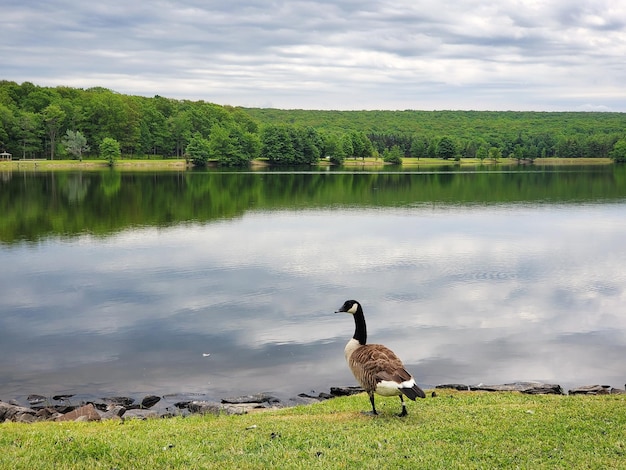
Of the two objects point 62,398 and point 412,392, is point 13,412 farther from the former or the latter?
point 412,392

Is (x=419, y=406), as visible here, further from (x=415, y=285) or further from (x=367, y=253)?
(x=367, y=253)

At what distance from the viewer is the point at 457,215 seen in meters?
62.8

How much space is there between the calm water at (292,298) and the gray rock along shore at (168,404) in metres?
0.97

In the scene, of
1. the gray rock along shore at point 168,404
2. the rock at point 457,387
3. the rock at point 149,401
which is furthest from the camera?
the rock at point 457,387

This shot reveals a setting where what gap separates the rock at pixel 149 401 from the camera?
1760cm

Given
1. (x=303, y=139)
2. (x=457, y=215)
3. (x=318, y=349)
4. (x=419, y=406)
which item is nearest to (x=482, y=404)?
(x=419, y=406)

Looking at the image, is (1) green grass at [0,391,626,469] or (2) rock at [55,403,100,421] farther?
(2) rock at [55,403,100,421]

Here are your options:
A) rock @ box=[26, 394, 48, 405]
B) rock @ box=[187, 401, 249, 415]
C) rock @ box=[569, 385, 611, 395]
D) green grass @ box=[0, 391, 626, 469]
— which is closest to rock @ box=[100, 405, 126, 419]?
rock @ box=[187, 401, 249, 415]

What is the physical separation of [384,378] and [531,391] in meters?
8.04

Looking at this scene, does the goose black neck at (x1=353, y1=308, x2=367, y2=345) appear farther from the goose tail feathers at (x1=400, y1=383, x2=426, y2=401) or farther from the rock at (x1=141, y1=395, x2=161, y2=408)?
the rock at (x1=141, y1=395, x2=161, y2=408)

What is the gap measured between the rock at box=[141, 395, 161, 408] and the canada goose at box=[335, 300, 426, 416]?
23.2 feet

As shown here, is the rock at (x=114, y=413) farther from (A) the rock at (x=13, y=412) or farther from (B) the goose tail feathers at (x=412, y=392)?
(B) the goose tail feathers at (x=412, y=392)

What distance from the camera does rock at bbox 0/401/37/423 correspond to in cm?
1555

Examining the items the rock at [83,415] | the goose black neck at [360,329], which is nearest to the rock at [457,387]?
the goose black neck at [360,329]
